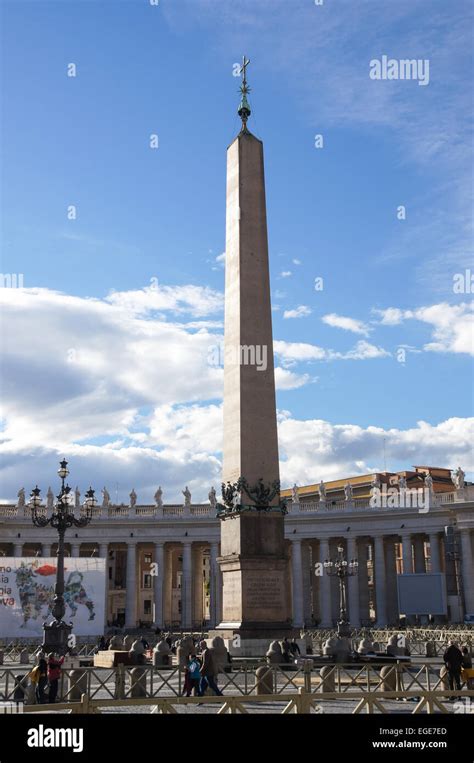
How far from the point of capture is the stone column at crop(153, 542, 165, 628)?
232 ft

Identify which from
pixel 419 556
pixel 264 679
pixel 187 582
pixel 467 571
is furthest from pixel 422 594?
pixel 264 679

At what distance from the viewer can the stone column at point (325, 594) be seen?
68.7m

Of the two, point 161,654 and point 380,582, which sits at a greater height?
point 380,582

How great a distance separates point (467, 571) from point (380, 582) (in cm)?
743

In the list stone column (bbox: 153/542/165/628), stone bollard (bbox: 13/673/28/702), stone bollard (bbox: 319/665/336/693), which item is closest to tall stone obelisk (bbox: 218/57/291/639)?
stone bollard (bbox: 319/665/336/693)

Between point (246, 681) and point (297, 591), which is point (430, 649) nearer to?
point (246, 681)

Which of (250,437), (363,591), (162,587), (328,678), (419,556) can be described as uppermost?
(250,437)

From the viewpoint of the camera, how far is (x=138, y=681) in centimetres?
1873

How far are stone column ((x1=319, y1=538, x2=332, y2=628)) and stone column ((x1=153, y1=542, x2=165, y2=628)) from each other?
526 inches

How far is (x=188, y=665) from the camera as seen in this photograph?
20.2 m

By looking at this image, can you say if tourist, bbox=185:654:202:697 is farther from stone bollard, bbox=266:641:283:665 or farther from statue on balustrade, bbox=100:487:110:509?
statue on balustrade, bbox=100:487:110:509

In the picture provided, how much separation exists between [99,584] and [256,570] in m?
27.7

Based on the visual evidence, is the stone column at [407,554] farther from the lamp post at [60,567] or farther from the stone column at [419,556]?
the lamp post at [60,567]
